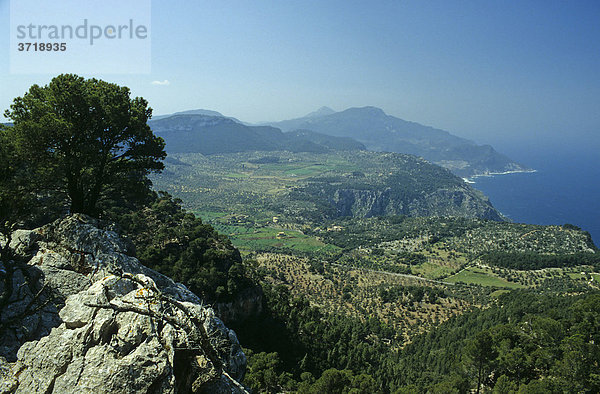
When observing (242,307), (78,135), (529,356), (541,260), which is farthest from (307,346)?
(541,260)

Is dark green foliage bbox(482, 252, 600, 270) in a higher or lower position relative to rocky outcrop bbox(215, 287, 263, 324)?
lower

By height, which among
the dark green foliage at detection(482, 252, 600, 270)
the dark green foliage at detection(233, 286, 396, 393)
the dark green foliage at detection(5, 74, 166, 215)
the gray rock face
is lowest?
the dark green foliage at detection(482, 252, 600, 270)

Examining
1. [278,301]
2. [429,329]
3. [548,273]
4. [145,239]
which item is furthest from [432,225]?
[145,239]

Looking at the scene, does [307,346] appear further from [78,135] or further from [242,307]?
[78,135]

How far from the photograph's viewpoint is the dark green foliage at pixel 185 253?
2942 centimetres

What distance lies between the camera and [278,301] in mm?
41562

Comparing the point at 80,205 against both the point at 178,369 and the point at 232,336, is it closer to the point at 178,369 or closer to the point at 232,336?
the point at 232,336

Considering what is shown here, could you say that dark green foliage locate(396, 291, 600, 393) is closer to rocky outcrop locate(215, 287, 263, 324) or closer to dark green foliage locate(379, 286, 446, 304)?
rocky outcrop locate(215, 287, 263, 324)

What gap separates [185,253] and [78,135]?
18.6 m

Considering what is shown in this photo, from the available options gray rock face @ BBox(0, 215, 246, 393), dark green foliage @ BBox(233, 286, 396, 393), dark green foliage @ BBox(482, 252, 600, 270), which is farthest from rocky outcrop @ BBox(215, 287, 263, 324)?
dark green foliage @ BBox(482, 252, 600, 270)

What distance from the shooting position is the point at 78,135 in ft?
50.9

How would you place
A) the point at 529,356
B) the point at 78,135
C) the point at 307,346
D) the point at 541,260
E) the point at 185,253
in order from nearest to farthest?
the point at 78,135
the point at 529,356
the point at 185,253
the point at 307,346
the point at 541,260

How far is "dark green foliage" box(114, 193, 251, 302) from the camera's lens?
2942 cm

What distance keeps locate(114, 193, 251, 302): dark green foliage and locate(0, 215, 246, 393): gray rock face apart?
16.9 metres
